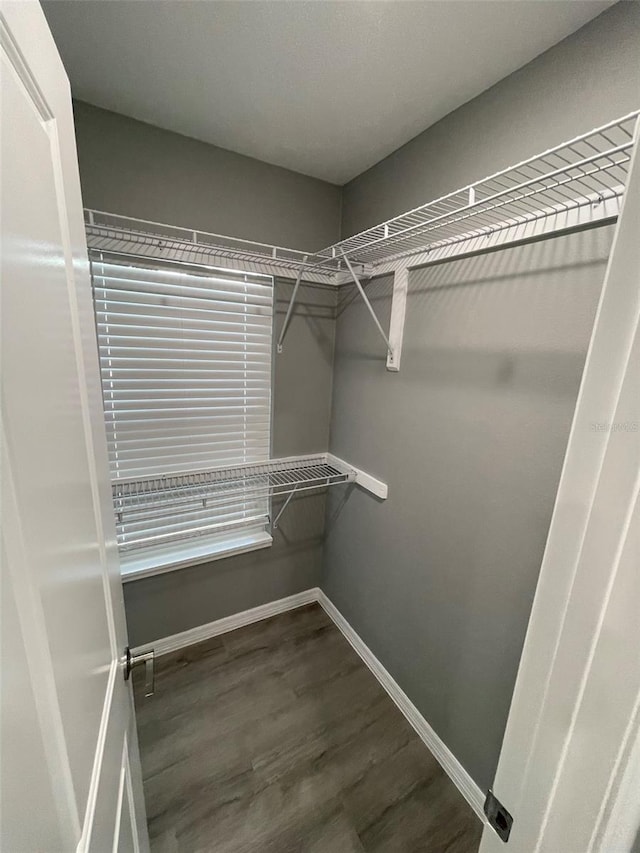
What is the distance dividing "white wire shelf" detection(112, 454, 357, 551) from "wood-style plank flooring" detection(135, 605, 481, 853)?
0.71 meters

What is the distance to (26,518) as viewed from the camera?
1.09 ft

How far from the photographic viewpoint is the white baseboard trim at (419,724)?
1251 millimetres

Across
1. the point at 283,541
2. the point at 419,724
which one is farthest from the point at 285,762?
the point at 283,541

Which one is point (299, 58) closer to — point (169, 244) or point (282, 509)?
point (169, 244)

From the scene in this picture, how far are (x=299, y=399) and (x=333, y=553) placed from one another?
0.96m

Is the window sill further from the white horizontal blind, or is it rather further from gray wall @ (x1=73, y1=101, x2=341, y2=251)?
gray wall @ (x1=73, y1=101, x2=341, y2=251)

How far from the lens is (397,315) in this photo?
1.43 m

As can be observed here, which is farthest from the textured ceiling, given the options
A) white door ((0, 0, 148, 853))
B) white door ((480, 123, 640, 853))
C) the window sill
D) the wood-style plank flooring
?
the wood-style plank flooring

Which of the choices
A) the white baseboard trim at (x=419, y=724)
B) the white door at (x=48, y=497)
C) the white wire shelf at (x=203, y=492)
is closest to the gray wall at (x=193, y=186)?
the white door at (x=48, y=497)

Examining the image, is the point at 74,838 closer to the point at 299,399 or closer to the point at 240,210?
the point at 299,399

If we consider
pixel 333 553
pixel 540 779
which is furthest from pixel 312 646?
pixel 540 779

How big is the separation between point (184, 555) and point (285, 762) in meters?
0.97

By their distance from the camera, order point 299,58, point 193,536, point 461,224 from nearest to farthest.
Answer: point 299,58, point 461,224, point 193,536

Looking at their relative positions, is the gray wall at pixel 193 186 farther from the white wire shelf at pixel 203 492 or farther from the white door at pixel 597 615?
the white door at pixel 597 615
